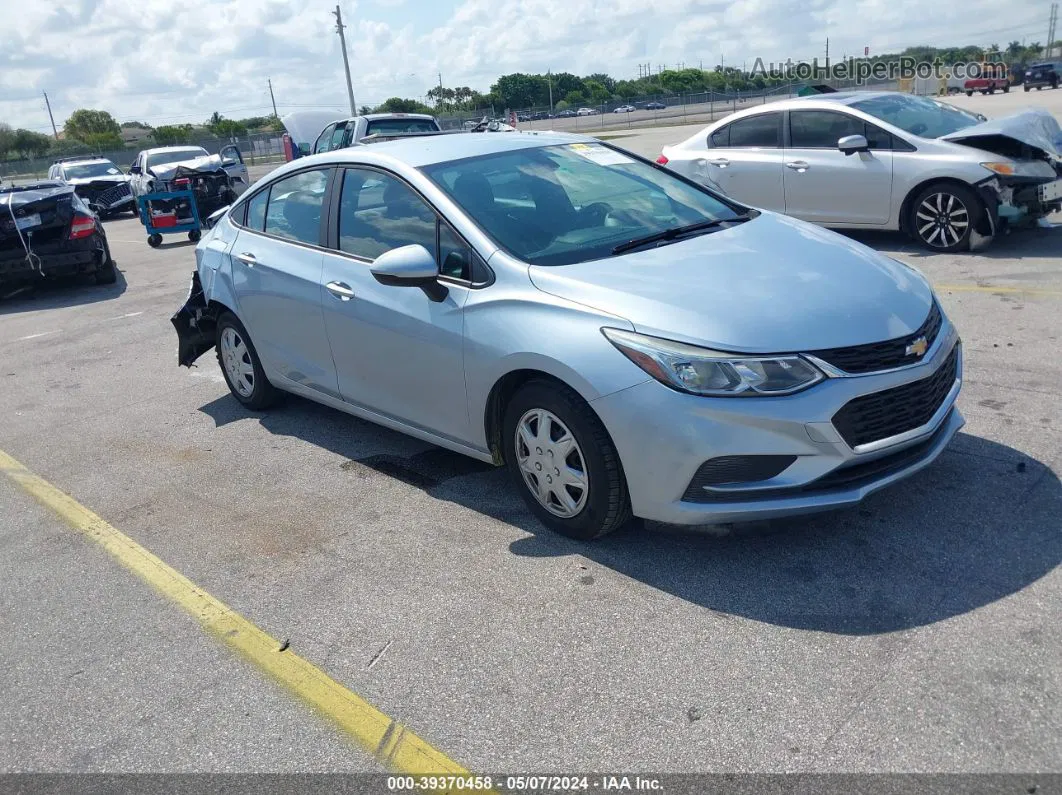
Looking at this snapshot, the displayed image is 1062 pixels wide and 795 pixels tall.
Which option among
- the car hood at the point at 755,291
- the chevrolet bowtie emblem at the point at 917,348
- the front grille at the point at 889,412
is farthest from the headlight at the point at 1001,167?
the chevrolet bowtie emblem at the point at 917,348

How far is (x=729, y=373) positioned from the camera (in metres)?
3.40

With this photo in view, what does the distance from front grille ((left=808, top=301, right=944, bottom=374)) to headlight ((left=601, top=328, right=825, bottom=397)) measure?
94 millimetres

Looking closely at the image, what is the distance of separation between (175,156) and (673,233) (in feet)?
62.4

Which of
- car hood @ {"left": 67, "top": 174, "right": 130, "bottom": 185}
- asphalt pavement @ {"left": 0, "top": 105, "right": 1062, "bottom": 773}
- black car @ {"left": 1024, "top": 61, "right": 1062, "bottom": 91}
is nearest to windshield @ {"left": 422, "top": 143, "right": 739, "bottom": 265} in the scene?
asphalt pavement @ {"left": 0, "top": 105, "right": 1062, "bottom": 773}

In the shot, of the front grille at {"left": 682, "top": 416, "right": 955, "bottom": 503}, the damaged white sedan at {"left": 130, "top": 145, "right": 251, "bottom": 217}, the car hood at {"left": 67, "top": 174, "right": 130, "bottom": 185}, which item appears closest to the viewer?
the front grille at {"left": 682, "top": 416, "right": 955, "bottom": 503}

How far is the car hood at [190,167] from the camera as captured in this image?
18.5 meters

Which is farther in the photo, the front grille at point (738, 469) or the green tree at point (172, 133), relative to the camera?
the green tree at point (172, 133)

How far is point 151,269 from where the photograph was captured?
13977 mm

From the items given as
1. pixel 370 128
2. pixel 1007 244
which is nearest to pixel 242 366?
pixel 1007 244

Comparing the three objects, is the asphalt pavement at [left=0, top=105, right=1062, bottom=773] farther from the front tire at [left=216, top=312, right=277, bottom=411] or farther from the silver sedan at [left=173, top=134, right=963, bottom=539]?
the front tire at [left=216, top=312, right=277, bottom=411]

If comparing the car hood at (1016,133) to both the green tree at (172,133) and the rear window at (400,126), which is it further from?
the green tree at (172,133)

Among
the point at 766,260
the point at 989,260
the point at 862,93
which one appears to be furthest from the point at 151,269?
the point at 766,260

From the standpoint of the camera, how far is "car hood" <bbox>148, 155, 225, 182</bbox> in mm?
18492

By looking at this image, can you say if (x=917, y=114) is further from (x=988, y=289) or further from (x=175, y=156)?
(x=175, y=156)
